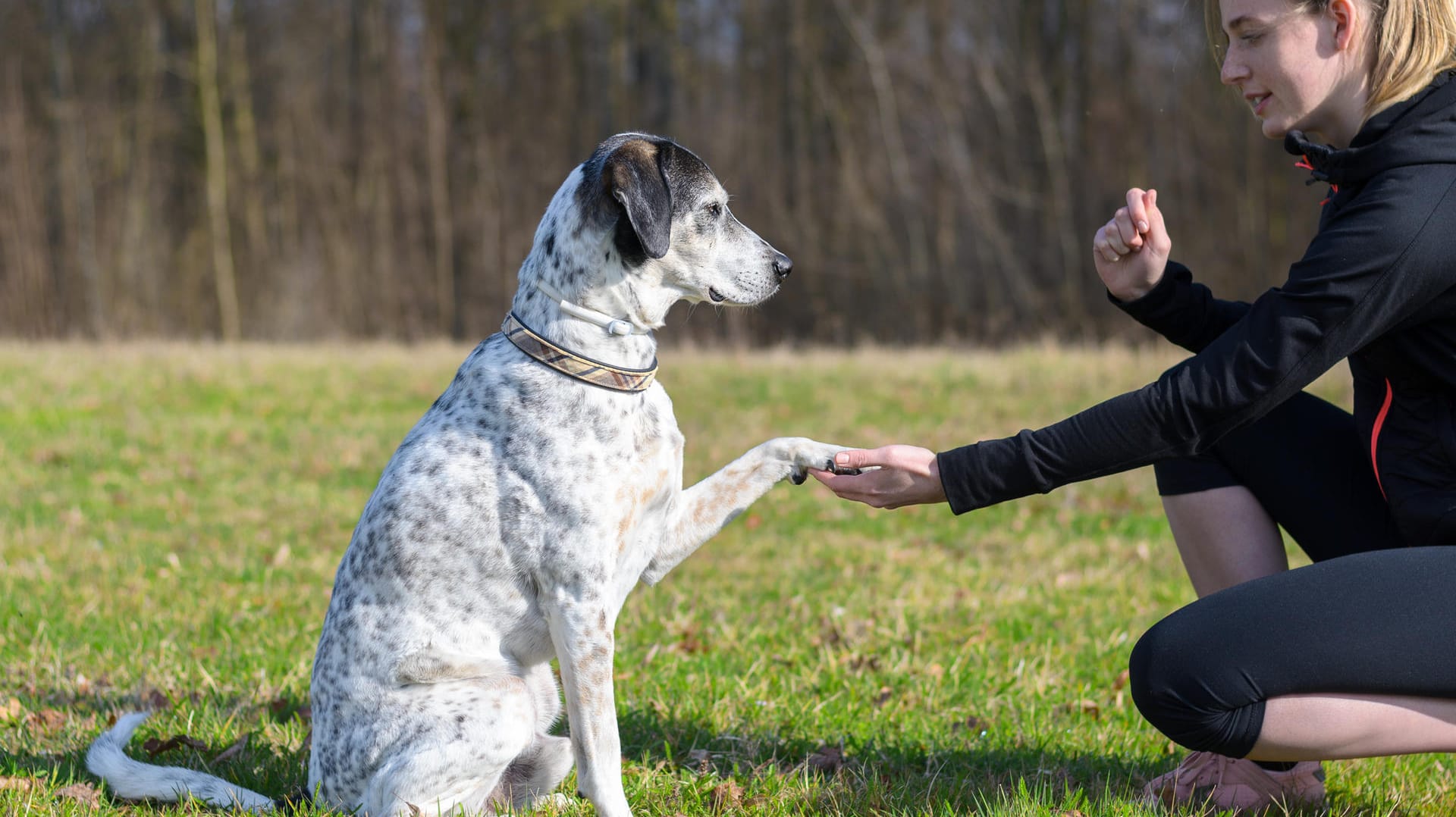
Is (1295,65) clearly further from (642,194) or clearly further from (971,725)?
(971,725)

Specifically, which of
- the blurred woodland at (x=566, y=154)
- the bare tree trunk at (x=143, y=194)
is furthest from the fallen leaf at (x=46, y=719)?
the bare tree trunk at (x=143, y=194)

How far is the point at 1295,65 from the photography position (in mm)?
2680

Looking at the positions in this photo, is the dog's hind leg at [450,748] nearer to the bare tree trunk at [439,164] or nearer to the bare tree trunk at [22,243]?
the bare tree trunk at [22,243]

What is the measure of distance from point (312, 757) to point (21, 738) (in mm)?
1186

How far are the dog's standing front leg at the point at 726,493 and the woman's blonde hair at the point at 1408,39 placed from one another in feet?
5.05

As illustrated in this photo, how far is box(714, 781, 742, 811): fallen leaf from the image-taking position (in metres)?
3.13

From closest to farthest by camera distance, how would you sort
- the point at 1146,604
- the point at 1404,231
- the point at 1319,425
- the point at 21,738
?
the point at 1404,231, the point at 1319,425, the point at 21,738, the point at 1146,604

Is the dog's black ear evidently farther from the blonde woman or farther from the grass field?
the grass field

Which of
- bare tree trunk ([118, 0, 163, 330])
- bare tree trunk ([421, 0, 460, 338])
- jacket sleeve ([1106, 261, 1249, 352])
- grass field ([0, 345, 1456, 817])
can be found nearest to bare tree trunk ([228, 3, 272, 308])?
bare tree trunk ([118, 0, 163, 330])

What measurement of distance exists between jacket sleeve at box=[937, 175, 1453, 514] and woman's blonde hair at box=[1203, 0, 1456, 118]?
25 cm

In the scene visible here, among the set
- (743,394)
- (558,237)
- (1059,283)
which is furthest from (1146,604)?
(1059,283)

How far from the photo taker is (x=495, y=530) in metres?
2.96

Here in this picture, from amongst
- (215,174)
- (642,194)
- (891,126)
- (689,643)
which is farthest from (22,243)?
(642,194)

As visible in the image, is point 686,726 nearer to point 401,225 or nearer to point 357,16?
point 401,225
